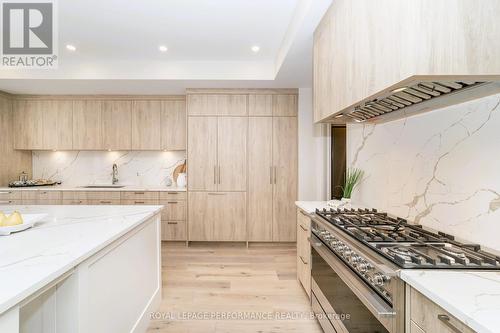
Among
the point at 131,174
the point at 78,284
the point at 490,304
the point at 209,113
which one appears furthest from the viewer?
the point at 131,174

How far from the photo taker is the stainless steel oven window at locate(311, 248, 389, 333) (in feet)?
4.59

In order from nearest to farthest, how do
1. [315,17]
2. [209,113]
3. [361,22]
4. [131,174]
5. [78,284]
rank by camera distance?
[78,284] < [361,22] < [315,17] < [209,113] < [131,174]

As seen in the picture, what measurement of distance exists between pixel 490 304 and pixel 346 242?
0.79 metres

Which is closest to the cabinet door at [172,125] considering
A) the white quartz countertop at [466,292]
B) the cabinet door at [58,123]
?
the cabinet door at [58,123]

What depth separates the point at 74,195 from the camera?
4.55m

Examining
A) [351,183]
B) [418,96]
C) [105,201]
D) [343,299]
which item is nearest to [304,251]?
[351,183]

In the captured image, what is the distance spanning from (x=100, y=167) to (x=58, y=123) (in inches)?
38.6

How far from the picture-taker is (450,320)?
2.99 ft

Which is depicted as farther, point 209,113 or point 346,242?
point 209,113

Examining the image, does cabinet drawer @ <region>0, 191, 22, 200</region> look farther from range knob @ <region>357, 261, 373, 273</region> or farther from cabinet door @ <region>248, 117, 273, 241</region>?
range knob @ <region>357, 261, 373, 273</region>

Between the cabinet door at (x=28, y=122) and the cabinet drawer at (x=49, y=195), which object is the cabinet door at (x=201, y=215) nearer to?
the cabinet drawer at (x=49, y=195)

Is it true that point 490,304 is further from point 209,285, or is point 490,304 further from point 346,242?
point 209,285

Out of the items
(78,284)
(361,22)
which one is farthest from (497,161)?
(78,284)

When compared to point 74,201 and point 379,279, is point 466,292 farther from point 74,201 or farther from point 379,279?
point 74,201
